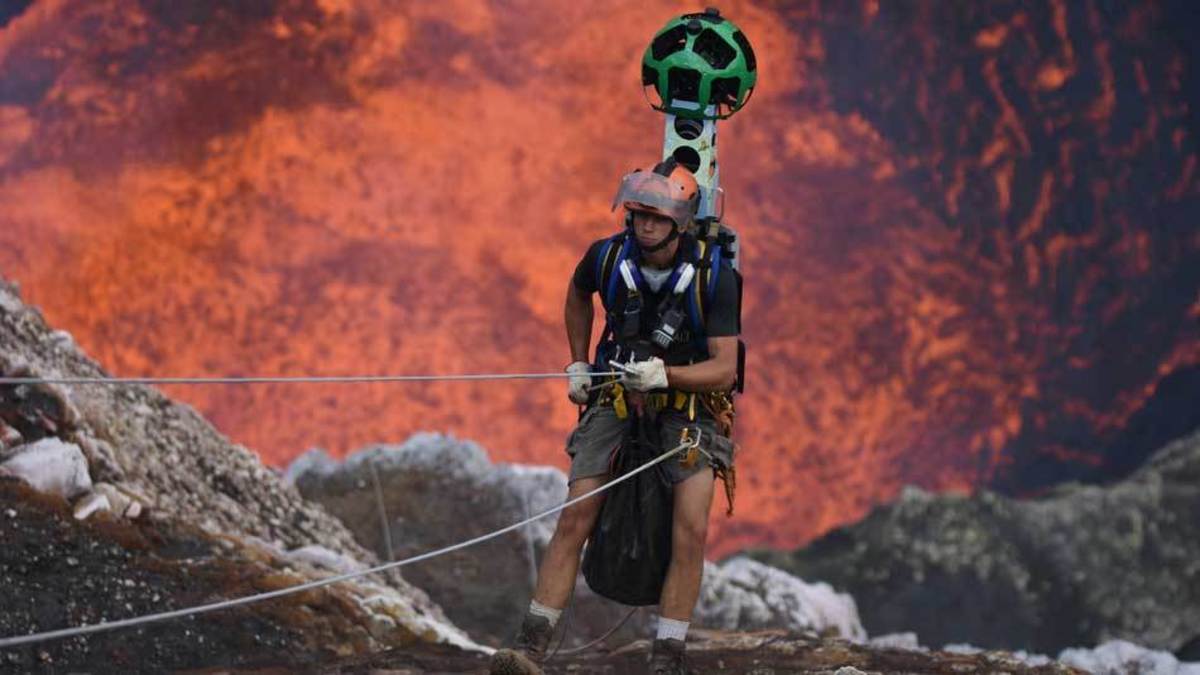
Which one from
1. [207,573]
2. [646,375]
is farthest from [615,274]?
[207,573]

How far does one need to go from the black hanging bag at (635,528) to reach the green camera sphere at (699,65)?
1781 mm

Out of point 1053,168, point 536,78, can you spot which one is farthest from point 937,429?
point 536,78

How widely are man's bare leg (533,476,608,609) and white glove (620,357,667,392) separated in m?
0.51

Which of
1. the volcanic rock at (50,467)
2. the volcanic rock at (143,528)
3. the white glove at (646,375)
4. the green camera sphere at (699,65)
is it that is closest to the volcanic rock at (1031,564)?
the volcanic rock at (143,528)

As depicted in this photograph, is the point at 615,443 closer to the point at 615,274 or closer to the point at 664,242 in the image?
the point at 615,274

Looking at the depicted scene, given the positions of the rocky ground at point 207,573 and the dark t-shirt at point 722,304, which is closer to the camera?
the dark t-shirt at point 722,304

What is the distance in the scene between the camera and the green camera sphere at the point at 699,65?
27.5 feet

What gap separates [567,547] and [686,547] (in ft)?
1.64

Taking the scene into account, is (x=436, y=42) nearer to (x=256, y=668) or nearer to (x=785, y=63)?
(x=785, y=63)

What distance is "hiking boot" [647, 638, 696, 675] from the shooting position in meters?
7.26

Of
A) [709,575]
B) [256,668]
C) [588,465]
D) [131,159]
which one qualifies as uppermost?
[131,159]

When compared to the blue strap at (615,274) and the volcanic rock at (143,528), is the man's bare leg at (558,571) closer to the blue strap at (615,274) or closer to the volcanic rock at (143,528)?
the blue strap at (615,274)

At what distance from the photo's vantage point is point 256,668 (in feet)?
28.6

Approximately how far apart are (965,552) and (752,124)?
4.76 metres
